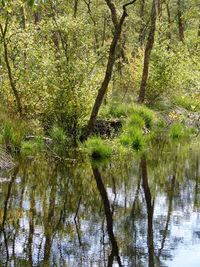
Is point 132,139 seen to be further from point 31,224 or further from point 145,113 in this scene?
point 31,224

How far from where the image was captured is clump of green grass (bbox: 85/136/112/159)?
12.6 metres

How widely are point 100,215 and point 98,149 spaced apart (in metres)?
5.66

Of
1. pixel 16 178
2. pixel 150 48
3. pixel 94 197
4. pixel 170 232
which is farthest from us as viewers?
pixel 150 48

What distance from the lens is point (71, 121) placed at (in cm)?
1375

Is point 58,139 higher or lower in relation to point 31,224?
higher

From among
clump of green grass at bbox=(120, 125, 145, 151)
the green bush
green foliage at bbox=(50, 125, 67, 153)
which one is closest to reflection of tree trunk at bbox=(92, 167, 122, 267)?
green foliage at bbox=(50, 125, 67, 153)

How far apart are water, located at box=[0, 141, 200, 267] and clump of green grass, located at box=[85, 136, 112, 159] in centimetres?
126

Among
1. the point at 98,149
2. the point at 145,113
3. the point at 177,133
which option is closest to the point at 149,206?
the point at 98,149

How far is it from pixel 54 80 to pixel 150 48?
7.48m

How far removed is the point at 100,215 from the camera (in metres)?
7.02

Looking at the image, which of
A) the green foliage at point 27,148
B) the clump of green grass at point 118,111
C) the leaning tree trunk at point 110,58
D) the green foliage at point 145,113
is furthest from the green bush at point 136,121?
the green foliage at point 27,148

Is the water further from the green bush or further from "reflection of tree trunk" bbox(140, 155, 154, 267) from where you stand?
the green bush

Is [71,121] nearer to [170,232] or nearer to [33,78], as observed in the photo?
[33,78]

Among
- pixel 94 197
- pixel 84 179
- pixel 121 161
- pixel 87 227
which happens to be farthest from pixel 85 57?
pixel 87 227
